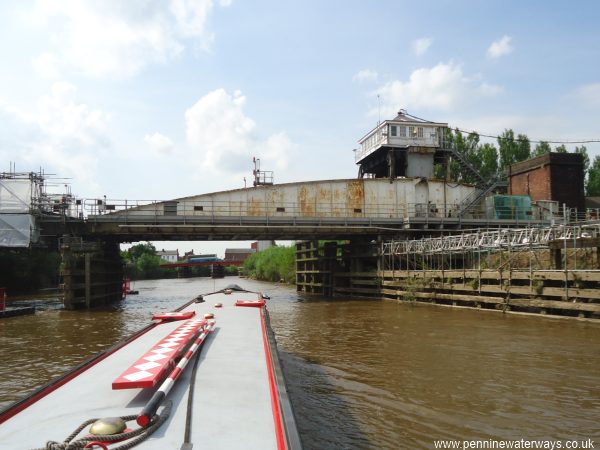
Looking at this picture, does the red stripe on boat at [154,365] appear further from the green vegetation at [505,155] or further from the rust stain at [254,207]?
the green vegetation at [505,155]

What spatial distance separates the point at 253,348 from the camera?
308 inches

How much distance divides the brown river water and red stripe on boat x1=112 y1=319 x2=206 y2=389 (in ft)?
7.70

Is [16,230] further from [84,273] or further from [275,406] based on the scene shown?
[275,406]

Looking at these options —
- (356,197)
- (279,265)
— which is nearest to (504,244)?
(356,197)

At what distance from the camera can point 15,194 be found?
28.2 metres

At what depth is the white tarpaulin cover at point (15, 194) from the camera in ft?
91.8

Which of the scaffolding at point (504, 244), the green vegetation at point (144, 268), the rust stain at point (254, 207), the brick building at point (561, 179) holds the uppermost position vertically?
the brick building at point (561, 179)

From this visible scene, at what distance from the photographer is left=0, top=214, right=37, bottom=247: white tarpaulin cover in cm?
2652

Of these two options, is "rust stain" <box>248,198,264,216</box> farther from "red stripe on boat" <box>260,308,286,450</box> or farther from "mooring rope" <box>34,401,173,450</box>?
"mooring rope" <box>34,401,173,450</box>

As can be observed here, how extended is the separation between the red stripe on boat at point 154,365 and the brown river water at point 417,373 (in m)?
2.35

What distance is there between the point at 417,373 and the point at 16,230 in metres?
25.0

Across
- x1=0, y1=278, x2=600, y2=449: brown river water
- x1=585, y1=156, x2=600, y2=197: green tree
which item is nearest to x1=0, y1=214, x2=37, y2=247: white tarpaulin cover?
x1=0, y1=278, x2=600, y2=449: brown river water

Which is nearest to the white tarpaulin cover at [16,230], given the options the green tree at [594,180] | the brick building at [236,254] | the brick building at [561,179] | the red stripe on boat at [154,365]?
the red stripe on boat at [154,365]

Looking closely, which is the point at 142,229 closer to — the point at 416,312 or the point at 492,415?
the point at 416,312
